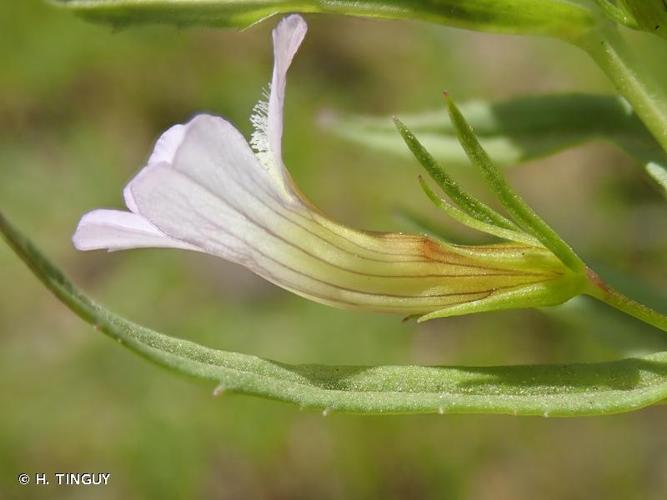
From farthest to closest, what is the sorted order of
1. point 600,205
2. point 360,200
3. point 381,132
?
1. point 360,200
2. point 600,205
3. point 381,132

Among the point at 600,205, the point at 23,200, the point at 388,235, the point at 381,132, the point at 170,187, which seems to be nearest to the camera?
the point at 170,187

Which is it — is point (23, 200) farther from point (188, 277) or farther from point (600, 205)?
point (600, 205)

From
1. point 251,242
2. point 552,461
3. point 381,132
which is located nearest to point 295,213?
point 251,242

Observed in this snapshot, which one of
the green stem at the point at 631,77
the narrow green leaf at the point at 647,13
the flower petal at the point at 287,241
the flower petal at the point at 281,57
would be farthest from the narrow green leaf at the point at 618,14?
the flower petal at the point at 281,57

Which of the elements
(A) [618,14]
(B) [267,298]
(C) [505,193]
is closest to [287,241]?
(C) [505,193]

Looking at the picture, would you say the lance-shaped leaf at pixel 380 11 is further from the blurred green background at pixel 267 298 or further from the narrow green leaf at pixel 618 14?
the blurred green background at pixel 267 298

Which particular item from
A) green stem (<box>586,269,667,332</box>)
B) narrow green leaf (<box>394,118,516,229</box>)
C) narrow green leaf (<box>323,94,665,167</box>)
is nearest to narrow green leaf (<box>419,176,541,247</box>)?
narrow green leaf (<box>394,118,516,229</box>)

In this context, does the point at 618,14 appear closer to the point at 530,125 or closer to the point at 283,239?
the point at 530,125
